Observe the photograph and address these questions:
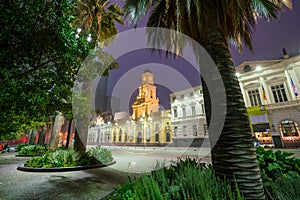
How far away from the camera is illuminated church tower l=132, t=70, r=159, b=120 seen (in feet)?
167

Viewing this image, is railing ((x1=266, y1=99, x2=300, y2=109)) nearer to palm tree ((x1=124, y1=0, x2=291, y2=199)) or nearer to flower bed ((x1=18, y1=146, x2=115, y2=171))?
palm tree ((x1=124, y1=0, x2=291, y2=199))

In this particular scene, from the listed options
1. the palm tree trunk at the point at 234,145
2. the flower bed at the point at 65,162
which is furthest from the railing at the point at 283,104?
the palm tree trunk at the point at 234,145

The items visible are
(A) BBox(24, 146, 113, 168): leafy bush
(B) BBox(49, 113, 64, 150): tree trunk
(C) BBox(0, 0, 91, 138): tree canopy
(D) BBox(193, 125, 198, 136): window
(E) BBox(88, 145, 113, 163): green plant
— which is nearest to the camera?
(C) BBox(0, 0, 91, 138): tree canopy

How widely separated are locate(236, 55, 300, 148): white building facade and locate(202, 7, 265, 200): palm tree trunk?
2266cm

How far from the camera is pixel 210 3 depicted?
3.73 m

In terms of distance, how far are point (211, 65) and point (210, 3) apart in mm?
1739

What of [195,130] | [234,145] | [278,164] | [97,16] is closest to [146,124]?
[195,130]

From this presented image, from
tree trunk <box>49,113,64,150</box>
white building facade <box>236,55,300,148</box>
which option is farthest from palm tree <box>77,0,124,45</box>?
white building facade <box>236,55,300,148</box>

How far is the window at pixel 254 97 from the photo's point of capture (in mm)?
24016

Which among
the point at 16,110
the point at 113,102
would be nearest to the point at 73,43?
the point at 16,110

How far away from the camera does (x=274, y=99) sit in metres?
22.5

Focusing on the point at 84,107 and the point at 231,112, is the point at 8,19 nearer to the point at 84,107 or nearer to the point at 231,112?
the point at 231,112

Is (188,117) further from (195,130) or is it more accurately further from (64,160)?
(64,160)

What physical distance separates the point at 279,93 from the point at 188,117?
15.8m
